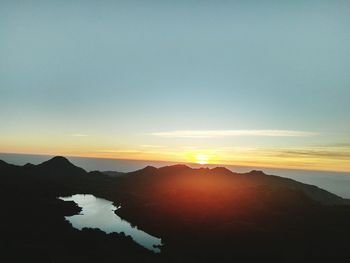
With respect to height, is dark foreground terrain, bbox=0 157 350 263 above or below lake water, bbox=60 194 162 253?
above

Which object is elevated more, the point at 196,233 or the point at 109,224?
the point at 196,233

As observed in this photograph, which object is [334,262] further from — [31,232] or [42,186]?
[42,186]

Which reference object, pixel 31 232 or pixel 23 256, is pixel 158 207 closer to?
pixel 31 232

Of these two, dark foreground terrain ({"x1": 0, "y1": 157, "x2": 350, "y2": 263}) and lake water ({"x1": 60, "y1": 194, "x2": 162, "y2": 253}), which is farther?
lake water ({"x1": 60, "y1": 194, "x2": 162, "y2": 253})

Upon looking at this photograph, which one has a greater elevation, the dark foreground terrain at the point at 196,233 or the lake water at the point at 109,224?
the dark foreground terrain at the point at 196,233

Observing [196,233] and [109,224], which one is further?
[109,224]

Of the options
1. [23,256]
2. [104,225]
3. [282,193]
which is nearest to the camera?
[23,256]

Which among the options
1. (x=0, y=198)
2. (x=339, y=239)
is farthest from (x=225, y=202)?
(x=0, y=198)

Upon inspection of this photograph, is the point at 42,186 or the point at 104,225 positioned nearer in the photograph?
the point at 104,225

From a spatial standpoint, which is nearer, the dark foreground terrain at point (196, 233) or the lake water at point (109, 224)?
the dark foreground terrain at point (196, 233)

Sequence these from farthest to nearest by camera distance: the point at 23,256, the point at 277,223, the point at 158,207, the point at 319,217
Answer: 1. the point at 158,207
2. the point at 319,217
3. the point at 277,223
4. the point at 23,256

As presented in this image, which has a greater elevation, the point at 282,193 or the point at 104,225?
the point at 282,193
